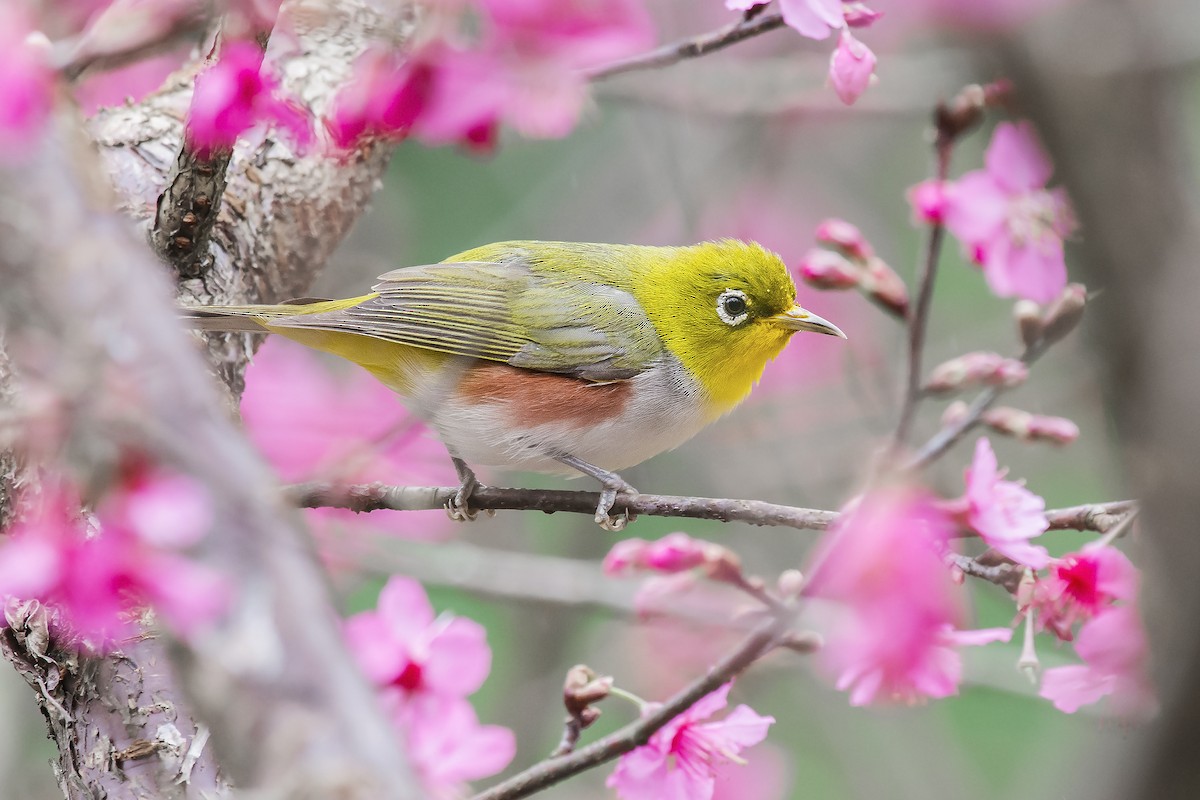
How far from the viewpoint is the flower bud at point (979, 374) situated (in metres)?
2.90

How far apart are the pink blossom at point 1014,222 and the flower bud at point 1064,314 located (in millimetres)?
394

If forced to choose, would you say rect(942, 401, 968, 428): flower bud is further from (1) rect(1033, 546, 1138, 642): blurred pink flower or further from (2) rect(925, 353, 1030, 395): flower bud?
(1) rect(1033, 546, 1138, 642): blurred pink flower

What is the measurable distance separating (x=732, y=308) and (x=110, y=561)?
237 centimetres

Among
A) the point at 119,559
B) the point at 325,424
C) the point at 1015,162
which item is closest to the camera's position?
the point at 119,559

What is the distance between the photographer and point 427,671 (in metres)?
2.60

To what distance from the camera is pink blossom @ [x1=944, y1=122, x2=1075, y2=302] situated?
3410 millimetres

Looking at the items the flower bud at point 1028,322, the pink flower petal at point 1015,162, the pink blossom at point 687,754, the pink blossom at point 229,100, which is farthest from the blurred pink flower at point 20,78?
the pink flower petal at point 1015,162

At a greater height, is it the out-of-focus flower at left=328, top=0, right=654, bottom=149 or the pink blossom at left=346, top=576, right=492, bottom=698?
the out-of-focus flower at left=328, top=0, right=654, bottom=149

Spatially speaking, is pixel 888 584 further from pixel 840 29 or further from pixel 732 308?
pixel 732 308

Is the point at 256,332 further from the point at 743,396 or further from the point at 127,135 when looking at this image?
the point at 743,396

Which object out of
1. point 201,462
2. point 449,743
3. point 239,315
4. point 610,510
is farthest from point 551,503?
point 201,462

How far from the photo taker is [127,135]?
3.23 meters

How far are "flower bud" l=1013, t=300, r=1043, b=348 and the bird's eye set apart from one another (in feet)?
3.15

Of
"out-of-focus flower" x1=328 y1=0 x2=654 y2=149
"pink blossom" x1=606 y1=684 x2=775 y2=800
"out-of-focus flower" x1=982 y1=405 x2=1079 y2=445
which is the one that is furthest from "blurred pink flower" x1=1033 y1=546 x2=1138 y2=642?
"out-of-focus flower" x1=328 y1=0 x2=654 y2=149
